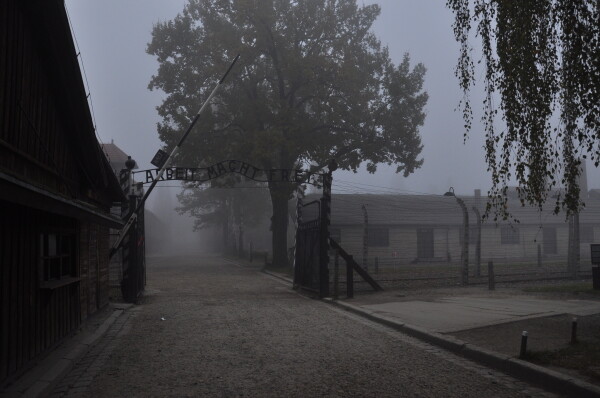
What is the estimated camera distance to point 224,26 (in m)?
30.9

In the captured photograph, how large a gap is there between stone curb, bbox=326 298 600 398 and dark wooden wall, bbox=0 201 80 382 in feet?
18.6

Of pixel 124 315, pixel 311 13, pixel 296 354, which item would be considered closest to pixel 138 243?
pixel 124 315

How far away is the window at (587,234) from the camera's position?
38.6m

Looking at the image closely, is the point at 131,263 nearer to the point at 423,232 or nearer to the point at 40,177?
the point at 40,177

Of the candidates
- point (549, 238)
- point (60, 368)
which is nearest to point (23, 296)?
point (60, 368)

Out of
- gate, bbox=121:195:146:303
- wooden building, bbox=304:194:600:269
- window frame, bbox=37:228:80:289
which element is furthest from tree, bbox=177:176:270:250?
window frame, bbox=37:228:80:289

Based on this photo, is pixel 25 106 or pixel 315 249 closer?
pixel 25 106

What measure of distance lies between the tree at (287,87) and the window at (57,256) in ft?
60.5

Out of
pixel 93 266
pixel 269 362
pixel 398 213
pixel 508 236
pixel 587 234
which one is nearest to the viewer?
pixel 269 362

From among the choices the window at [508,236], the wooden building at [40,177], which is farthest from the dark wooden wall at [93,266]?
the window at [508,236]

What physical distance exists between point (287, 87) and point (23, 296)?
27117 mm

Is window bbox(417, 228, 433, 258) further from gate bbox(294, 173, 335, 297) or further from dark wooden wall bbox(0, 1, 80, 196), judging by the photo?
dark wooden wall bbox(0, 1, 80, 196)

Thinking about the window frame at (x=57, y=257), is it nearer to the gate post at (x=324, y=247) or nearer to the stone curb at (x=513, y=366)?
the stone curb at (x=513, y=366)

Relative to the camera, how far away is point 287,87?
32719 mm
